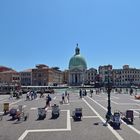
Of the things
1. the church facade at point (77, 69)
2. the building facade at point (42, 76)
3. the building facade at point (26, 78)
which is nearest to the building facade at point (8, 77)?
the building facade at point (26, 78)

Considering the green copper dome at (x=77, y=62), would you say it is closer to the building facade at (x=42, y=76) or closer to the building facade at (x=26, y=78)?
the building facade at (x=42, y=76)

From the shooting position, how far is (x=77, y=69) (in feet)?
527

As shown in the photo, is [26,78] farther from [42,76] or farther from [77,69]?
[77,69]

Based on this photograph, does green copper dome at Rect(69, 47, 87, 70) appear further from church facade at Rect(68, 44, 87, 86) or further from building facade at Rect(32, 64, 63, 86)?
building facade at Rect(32, 64, 63, 86)

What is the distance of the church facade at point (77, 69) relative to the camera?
15993 cm

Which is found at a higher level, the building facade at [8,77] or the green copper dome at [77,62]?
the green copper dome at [77,62]

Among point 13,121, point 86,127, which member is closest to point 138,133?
point 86,127

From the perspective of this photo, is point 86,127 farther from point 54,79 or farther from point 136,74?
point 136,74

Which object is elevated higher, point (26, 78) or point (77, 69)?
point (77, 69)

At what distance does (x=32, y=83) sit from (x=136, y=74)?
5703 centimetres

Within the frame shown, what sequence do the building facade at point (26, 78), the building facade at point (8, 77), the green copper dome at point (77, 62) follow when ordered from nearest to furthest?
the building facade at point (8, 77)
the building facade at point (26, 78)
the green copper dome at point (77, 62)

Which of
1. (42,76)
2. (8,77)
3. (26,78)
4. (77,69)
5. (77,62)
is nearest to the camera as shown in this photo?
(8,77)

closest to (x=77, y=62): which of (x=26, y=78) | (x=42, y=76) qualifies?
(x=42, y=76)

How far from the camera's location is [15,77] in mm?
150500
